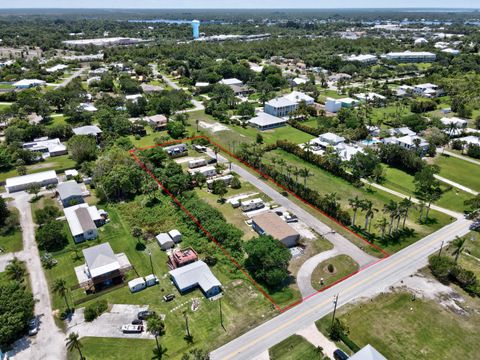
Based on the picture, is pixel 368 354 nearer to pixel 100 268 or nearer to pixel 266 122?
pixel 100 268

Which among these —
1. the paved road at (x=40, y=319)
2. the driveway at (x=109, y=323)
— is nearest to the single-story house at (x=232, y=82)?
the paved road at (x=40, y=319)

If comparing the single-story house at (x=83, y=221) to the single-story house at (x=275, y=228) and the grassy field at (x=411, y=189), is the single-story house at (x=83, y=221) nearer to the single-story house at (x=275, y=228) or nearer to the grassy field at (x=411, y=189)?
the single-story house at (x=275, y=228)

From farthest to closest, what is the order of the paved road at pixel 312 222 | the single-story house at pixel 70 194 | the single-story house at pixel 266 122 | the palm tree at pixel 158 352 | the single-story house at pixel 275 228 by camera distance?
the single-story house at pixel 266 122 < the single-story house at pixel 70 194 < the single-story house at pixel 275 228 < the paved road at pixel 312 222 < the palm tree at pixel 158 352

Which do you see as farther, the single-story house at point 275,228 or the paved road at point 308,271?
the single-story house at point 275,228

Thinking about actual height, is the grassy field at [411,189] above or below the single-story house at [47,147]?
below

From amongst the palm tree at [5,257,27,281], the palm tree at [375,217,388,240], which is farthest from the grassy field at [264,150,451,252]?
the palm tree at [5,257,27,281]
